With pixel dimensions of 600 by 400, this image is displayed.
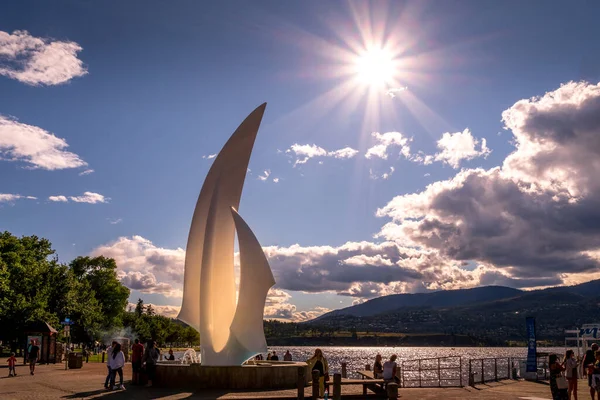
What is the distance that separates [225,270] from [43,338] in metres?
20.1

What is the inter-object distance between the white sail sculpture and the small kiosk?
56.3ft

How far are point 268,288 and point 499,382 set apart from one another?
12.9 m

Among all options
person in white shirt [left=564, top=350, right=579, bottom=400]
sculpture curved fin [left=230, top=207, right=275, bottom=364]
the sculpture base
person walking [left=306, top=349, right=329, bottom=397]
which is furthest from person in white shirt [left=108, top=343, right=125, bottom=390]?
person in white shirt [left=564, top=350, right=579, bottom=400]

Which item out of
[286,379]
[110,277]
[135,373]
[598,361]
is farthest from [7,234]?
[598,361]

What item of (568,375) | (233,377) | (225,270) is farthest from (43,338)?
(568,375)

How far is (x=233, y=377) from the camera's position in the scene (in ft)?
65.9

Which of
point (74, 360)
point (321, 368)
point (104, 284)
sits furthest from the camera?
point (104, 284)

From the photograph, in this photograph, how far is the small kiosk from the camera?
3669cm

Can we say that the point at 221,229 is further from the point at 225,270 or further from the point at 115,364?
the point at 115,364

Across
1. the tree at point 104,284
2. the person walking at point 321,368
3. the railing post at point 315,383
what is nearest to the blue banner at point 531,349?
the person walking at point 321,368

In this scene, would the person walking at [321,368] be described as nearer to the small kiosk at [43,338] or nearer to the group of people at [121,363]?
the group of people at [121,363]

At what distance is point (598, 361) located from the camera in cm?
1689

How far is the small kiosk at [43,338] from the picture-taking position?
36688 mm

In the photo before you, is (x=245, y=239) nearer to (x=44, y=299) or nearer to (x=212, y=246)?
(x=212, y=246)
